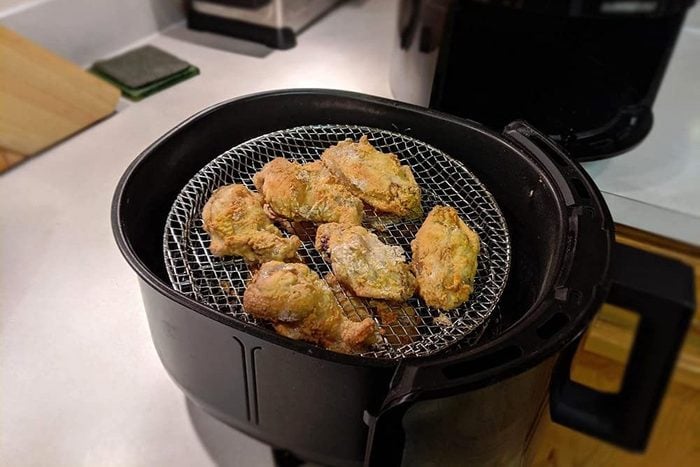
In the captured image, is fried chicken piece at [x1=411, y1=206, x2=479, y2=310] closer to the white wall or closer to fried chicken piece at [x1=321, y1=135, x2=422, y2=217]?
fried chicken piece at [x1=321, y1=135, x2=422, y2=217]

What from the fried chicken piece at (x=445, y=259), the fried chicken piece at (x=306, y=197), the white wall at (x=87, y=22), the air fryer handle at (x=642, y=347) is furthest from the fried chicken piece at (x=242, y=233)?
the white wall at (x=87, y=22)

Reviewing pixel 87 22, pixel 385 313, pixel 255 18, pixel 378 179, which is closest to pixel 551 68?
pixel 378 179

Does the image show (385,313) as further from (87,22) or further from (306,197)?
(87,22)

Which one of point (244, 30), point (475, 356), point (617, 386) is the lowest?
point (617, 386)

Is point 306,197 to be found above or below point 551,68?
below

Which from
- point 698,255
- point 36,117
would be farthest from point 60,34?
point 698,255

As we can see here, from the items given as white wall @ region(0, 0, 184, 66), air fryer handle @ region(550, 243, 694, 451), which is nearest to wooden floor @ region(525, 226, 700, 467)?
air fryer handle @ region(550, 243, 694, 451)

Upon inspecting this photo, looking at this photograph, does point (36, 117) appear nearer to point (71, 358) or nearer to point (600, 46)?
point (71, 358)
